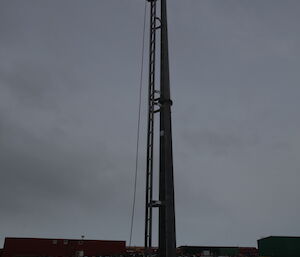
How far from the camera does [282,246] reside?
5888 cm

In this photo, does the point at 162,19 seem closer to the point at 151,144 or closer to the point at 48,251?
the point at 151,144

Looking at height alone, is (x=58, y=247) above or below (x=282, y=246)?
above

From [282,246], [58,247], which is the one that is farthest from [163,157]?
[58,247]

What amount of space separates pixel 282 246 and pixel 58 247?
1771 inches

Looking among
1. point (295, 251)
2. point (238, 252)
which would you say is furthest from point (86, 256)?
point (295, 251)

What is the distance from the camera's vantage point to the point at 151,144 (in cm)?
1828

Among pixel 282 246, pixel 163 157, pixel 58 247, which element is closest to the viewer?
pixel 163 157

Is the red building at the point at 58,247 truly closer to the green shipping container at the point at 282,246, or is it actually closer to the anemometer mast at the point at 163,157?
the green shipping container at the point at 282,246

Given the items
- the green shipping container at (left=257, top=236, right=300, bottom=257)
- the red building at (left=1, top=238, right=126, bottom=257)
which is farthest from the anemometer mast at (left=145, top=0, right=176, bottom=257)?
the red building at (left=1, top=238, right=126, bottom=257)

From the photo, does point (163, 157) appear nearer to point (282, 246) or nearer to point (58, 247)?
point (282, 246)

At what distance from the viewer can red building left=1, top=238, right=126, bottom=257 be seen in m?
71.3

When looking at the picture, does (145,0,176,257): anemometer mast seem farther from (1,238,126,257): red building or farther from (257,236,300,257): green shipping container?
(1,238,126,257): red building

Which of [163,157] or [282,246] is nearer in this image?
[163,157]

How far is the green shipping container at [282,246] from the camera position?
57688mm
